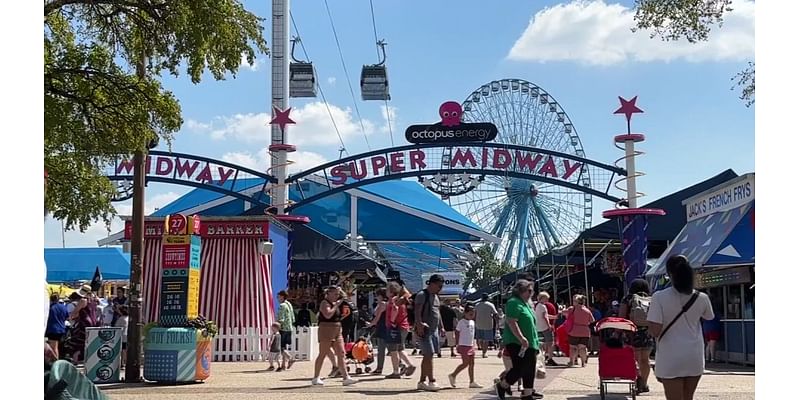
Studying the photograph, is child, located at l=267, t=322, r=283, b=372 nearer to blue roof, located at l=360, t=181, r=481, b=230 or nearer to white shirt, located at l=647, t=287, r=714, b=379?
white shirt, located at l=647, t=287, r=714, b=379

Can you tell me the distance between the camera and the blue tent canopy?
620 inches

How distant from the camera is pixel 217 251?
18.7 metres

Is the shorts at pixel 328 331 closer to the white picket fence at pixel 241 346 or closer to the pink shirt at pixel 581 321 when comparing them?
the pink shirt at pixel 581 321

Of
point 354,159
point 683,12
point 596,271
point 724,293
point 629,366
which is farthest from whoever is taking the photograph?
point 596,271

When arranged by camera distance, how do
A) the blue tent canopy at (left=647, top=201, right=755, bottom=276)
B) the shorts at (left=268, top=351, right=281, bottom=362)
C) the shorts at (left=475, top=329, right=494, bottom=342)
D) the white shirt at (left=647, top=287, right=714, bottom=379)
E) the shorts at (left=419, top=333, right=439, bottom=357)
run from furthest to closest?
the shorts at (left=475, top=329, right=494, bottom=342), the blue tent canopy at (left=647, top=201, right=755, bottom=276), the shorts at (left=268, top=351, right=281, bottom=362), the shorts at (left=419, top=333, right=439, bottom=357), the white shirt at (left=647, top=287, right=714, bottom=379)

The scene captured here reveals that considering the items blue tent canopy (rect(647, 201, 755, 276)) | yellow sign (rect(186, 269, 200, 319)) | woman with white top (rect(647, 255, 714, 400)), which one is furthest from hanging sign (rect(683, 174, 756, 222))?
woman with white top (rect(647, 255, 714, 400))

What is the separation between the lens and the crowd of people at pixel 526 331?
6250 mm

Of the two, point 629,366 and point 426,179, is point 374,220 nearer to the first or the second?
point 426,179

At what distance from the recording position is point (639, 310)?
30.1ft

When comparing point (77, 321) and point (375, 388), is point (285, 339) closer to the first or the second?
point (77, 321)

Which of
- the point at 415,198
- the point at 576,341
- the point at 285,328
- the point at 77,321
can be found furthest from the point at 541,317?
the point at 415,198

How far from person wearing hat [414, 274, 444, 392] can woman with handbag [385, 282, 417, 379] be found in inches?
69.6
